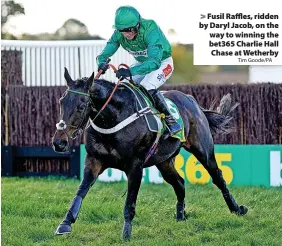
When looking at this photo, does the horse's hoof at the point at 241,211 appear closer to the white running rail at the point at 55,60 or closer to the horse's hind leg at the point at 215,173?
the horse's hind leg at the point at 215,173

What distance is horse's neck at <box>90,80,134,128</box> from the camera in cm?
637

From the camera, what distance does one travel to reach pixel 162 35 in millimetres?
6898

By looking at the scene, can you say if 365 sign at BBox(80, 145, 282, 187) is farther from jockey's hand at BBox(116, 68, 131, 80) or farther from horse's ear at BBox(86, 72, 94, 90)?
Result: horse's ear at BBox(86, 72, 94, 90)

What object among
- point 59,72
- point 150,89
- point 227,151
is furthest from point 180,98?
point 59,72

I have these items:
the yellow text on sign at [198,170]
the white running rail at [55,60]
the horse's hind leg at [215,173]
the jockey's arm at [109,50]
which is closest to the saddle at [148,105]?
the jockey's arm at [109,50]

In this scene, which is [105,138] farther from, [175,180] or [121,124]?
[175,180]

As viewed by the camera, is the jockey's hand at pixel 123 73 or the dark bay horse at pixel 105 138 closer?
the dark bay horse at pixel 105 138

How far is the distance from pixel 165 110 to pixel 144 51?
0.62 metres

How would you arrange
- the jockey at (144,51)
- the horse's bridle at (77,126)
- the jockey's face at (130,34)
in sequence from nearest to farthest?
1. the horse's bridle at (77,126)
2. the jockey at (144,51)
3. the jockey's face at (130,34)

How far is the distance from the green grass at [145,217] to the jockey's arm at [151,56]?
154cm

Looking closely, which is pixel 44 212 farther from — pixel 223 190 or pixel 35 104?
pixel 35 104

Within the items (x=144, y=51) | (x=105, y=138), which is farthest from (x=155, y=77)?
(x=105, y=138)

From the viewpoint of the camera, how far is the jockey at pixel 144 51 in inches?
256

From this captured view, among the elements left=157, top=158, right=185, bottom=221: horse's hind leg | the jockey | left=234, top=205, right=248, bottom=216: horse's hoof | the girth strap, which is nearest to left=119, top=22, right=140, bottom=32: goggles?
the jockey
